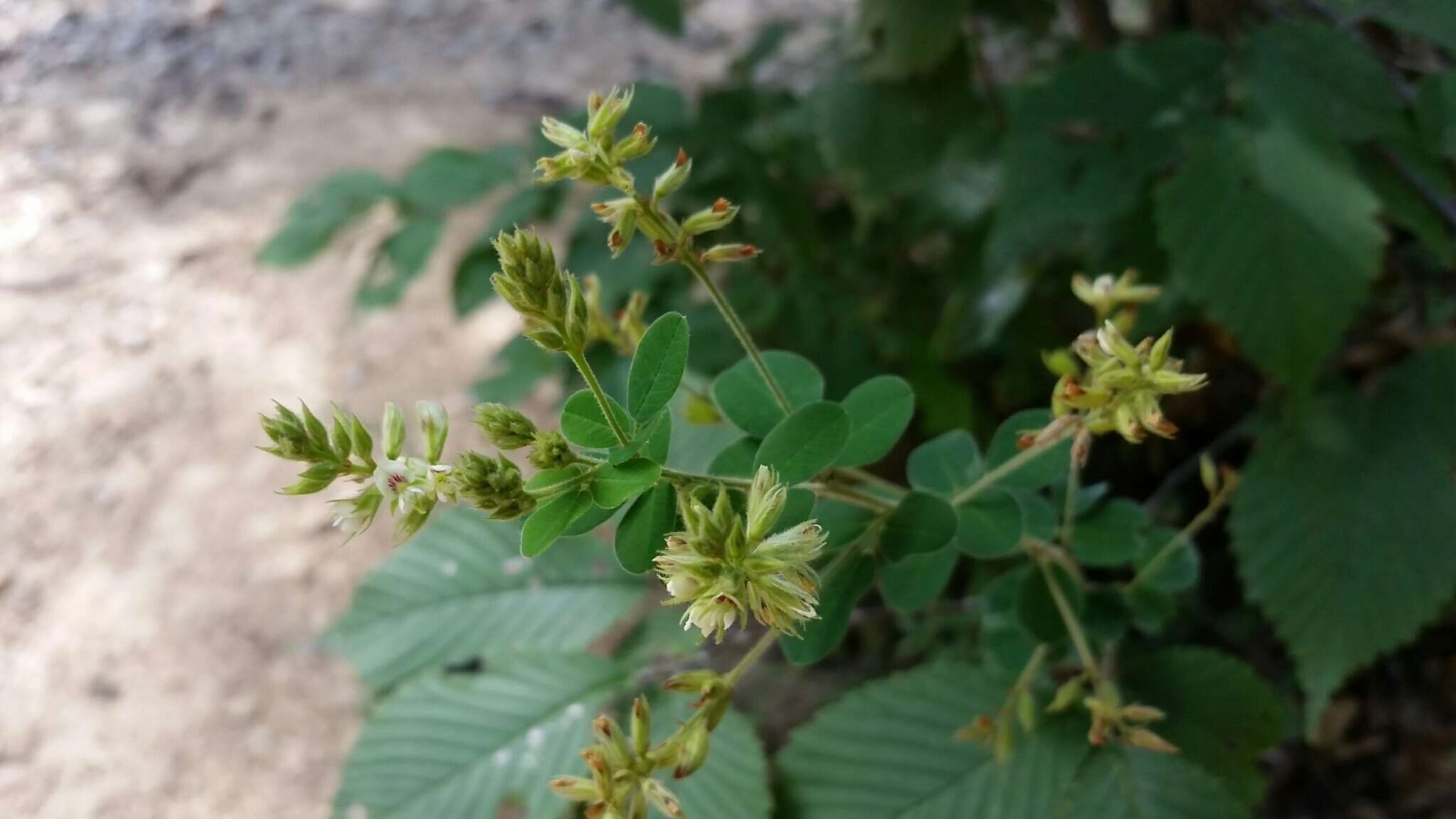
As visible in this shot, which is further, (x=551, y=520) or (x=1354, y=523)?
(x=1354, y=523)

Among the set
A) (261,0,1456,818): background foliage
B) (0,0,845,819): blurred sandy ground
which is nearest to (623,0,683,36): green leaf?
(261,0,1456,818): background foliage

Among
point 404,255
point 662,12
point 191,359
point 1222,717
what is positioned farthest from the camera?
point 191,359

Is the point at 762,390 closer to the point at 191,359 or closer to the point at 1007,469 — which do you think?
the point at 1007,469

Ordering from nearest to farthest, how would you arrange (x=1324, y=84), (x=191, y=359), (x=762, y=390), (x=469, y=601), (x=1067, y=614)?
1. (x=762, y=390)
2. (x=1067, y=614)
3. (x=1324, y=84)
4. (x=469, y=601)
5. (x=191, y=359)

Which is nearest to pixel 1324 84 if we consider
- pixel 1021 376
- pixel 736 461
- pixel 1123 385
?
pixel 1021 376

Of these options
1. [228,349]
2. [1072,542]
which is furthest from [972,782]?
[228,349]

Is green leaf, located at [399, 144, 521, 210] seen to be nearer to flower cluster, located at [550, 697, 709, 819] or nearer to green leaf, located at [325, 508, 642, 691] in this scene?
green leaf, located at [325, 508, 642, 691]
